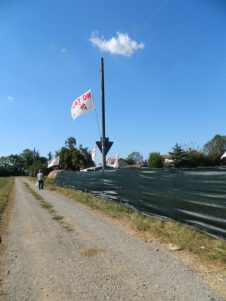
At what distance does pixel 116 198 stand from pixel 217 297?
1192cm

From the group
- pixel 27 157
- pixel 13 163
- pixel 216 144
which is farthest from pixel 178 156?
pixel 13 163

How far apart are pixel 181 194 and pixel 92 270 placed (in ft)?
13.9

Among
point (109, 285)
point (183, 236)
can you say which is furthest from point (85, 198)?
point (109, 285)

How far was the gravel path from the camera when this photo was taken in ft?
18.5

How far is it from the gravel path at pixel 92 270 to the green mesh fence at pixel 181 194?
144cm

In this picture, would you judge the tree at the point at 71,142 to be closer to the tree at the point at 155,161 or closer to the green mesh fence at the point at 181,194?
the tree at the point at 155,161

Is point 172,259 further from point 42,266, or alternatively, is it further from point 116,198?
point 116,198

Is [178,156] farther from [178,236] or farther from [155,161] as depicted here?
[178,236]

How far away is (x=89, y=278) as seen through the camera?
6.37 meters

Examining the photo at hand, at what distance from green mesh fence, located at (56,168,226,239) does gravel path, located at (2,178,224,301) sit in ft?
4.72

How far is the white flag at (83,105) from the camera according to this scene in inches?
806

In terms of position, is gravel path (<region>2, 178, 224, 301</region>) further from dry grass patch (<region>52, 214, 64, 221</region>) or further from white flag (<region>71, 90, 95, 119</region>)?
white flag (<region>71, 90, 95, 119</region>)

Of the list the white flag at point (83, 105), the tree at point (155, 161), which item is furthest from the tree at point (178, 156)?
the white flag at point (83, 105)

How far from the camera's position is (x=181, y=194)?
10500mm
